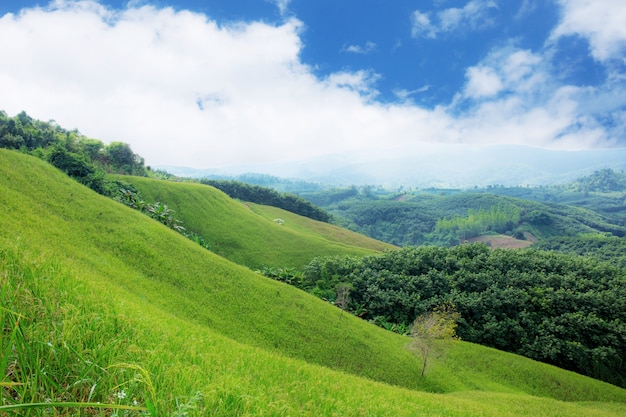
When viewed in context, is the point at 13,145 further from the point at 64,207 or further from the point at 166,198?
the point at 64,207

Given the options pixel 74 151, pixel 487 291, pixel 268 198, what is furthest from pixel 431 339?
pixel 268 198

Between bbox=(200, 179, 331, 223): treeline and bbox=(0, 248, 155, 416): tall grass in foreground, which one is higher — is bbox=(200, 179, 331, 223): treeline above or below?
above

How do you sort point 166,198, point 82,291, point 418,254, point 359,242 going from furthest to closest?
point 359,242 → point 166,198 → point 418,254 → point 82,291

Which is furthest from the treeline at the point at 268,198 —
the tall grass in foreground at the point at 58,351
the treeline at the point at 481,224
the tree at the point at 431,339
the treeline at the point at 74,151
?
the tall grass in foreground at the point at 58,351

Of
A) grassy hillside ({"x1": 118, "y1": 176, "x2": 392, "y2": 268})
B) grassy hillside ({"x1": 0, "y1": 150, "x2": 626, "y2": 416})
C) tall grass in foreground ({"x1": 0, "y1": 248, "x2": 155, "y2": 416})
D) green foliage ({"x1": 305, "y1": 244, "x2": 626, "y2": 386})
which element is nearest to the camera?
tall grass in foreground ({"x1": 0, "y1": 248, "x2": 155, "y2": 416})

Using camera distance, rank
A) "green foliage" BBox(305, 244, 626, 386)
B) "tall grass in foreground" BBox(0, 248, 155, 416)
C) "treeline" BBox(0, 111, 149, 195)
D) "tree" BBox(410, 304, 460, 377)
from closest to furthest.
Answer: "tall grass in foreground" BBox(0, 248, 155, 416)
"tree" BBox(410, 304, 460, 377)
"green foliage" BBox(305, 244, 626, 386)
"treeline" BBox(0, 111, 149, 195)

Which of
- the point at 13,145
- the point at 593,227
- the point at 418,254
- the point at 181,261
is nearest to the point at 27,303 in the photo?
the point at 181,261

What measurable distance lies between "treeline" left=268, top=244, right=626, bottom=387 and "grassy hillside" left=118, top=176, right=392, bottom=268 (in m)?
11.4

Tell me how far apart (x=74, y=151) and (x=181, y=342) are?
9188cm

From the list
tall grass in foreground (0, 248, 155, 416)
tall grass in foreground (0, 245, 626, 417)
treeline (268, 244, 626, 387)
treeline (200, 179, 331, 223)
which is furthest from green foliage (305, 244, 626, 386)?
treeline (200, 179, 331, 223)

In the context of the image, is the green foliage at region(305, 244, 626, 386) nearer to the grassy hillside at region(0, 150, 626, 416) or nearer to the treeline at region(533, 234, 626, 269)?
the grassy hillside at region(0, 150, 626, 416)

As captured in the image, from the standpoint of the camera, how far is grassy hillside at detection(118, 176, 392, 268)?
5981 centimetres

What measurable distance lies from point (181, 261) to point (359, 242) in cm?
7172

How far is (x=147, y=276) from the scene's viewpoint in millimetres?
22531
